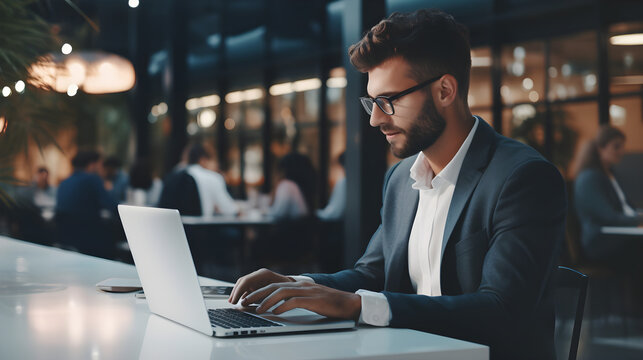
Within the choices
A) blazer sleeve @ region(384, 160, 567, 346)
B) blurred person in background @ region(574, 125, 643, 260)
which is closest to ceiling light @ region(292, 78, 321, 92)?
blurred person in background @ region(574, 125, 643, 260)

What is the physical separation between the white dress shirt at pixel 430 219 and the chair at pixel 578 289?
31 cm

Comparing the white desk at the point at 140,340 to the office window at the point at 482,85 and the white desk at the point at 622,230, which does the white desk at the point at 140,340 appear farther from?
the office window at the point at 482,85

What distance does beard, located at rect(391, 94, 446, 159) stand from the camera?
182cm

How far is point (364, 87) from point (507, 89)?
171 inches

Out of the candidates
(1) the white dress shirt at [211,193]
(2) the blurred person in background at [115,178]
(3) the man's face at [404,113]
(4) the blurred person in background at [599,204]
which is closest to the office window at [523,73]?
(4) the blurred person in background at [599,204]

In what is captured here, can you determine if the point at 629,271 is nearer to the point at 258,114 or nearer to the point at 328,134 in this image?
the point at 328,134

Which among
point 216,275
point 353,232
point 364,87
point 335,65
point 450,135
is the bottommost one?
point 216,275

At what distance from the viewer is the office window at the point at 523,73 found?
24.9 feet

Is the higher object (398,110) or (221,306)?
(398,110)

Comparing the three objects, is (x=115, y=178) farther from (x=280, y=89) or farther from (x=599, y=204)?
(x=599, y=204)

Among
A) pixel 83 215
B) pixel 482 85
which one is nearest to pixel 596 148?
pixel 482 85

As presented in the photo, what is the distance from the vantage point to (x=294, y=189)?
645 centimetres

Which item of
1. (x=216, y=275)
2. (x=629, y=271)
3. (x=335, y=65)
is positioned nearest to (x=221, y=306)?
(x=629, y=271)

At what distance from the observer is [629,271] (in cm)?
516
